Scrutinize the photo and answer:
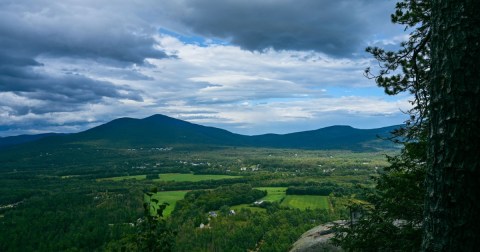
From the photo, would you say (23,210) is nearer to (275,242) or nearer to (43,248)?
(43,248)

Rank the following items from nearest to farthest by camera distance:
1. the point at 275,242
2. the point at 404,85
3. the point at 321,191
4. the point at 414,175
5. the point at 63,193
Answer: the point at 414,175 → the point at 404,85 → the point at 275,242 → the point at 321,191 → the point at 63,193

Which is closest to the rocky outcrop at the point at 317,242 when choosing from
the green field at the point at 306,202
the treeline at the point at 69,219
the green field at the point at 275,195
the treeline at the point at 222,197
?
the treeline at the point at 69,219

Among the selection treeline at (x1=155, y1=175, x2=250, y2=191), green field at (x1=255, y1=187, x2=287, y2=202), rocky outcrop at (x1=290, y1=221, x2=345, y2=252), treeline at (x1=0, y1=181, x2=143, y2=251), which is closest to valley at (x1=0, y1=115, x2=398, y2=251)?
treeline at (x1=0, y1=181, x2=143, y2=251)

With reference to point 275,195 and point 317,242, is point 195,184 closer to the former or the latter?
point 275,195

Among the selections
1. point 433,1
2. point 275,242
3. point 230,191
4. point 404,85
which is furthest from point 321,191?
point 433,1

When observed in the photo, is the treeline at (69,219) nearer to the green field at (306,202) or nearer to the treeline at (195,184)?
the treeline at (195,184)

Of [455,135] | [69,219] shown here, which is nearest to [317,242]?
[455,135]

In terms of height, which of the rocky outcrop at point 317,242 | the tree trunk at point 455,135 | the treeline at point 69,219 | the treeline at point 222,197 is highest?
the tree trunk at point 455,135
